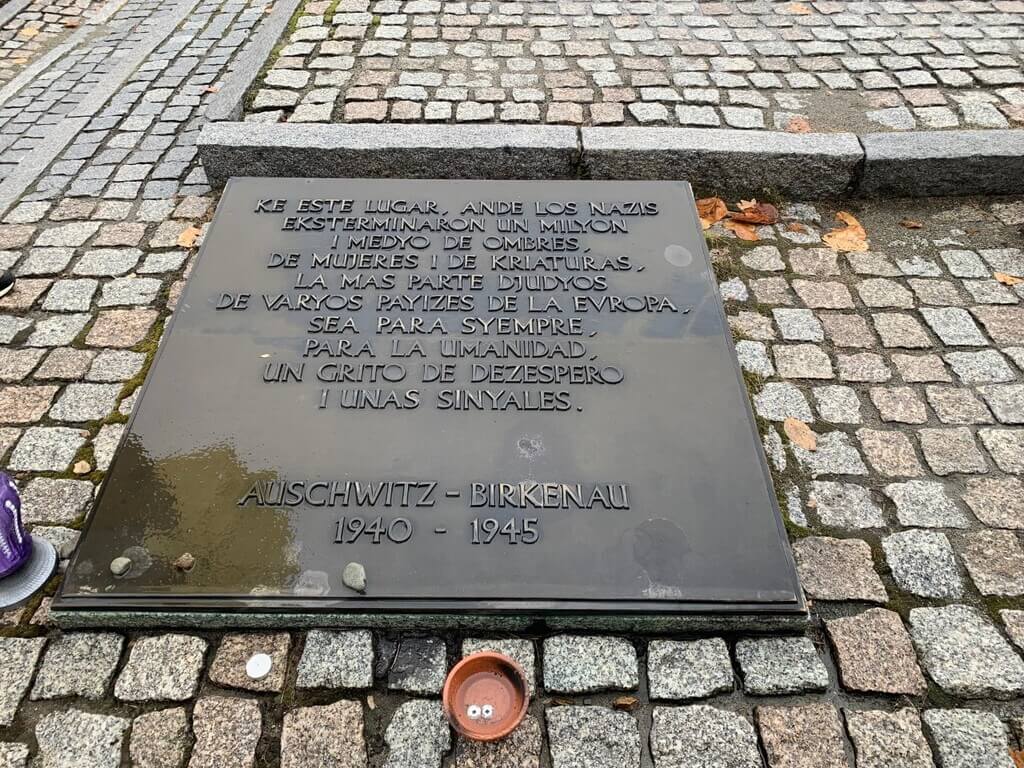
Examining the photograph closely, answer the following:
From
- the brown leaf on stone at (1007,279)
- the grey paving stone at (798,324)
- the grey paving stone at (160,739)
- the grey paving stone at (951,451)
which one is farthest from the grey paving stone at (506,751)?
the brown leaf on stone at (1007,279)

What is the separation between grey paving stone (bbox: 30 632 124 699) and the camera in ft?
6.64

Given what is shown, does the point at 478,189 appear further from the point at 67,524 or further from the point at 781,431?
the point at 67,524

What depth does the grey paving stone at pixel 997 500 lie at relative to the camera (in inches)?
98.5

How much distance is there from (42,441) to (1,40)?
5721 millimetres

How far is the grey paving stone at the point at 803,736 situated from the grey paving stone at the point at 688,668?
144 millimetres

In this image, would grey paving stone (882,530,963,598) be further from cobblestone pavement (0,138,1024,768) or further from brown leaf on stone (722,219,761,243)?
brown leaf on stone (722,219,761,243)

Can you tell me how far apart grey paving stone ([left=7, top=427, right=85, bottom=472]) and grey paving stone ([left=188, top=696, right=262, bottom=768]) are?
1242mm

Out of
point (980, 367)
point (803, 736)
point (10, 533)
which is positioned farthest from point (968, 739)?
point (10, 533)

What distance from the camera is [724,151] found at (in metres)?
3.87

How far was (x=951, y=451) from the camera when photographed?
273 centimetres

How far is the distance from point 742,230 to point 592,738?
9.25 ft

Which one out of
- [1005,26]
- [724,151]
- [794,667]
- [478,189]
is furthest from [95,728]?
[1005,26]

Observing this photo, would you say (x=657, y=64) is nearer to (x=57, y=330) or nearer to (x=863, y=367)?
(x=863, y=367)

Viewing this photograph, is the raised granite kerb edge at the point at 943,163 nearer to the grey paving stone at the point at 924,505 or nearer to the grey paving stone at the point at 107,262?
the grey paving stone at the point at 924,505
